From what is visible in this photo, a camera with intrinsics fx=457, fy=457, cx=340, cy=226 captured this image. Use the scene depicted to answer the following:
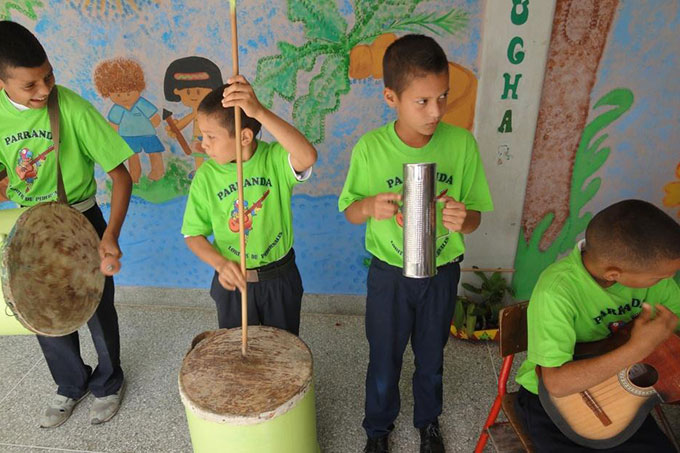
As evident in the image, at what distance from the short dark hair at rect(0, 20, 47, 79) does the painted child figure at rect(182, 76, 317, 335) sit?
712 mm

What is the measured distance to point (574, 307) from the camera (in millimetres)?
1526

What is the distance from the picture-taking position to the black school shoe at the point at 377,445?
7.07 feet

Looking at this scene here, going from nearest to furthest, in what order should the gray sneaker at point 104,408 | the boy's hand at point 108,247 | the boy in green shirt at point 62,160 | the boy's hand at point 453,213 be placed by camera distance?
1. the boy's hand at point 453,213
2. the boy in green shirt at point 62,160
3. the boy's hand at point 108,247
4. the gray sneaker at point 104,408

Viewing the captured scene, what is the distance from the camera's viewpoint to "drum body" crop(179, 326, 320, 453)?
150 cm

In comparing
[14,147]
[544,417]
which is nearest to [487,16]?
[544,417]

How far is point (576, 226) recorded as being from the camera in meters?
2.89

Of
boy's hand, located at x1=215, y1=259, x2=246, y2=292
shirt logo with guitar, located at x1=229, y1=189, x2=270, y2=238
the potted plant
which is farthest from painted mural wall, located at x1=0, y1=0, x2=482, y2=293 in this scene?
boy's hand, located at x1=215, y1=259, x2=246, y2=292

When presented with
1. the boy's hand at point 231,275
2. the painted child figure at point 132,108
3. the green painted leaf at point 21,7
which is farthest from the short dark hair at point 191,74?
the boy's hand at point 231,275

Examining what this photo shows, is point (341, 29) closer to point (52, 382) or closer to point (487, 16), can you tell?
point (487, 16)

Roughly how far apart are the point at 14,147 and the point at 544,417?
2453mm

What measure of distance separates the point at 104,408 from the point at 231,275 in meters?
1.35

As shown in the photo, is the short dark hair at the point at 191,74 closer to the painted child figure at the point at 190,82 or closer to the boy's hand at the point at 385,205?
the painted child figure at the point at 190,82

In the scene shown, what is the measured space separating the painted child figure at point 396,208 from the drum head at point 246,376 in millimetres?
461

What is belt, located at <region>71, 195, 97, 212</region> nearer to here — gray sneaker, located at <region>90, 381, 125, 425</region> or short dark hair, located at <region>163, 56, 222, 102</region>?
short dark hair, located at <region>163, 56, 222, 102</region>
